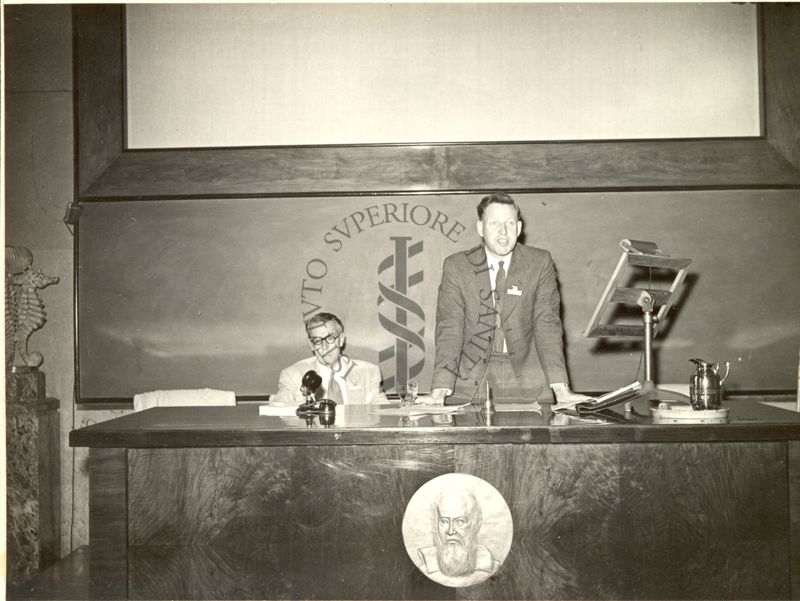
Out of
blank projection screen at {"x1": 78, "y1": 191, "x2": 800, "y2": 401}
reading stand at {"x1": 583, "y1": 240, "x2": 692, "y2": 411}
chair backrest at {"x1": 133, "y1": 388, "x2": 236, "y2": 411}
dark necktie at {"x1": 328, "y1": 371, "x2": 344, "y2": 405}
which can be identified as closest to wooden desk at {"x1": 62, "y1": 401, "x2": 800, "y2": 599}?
reading stand at {"x1": 583, "y1": 240, "x2": 692, "y2": 411}

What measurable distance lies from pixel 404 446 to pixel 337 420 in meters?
0.30

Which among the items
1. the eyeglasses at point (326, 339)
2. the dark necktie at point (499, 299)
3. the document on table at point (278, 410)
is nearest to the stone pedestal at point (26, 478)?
the eyeglasses at point (326, 339)

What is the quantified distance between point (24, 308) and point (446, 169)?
2.51 meters

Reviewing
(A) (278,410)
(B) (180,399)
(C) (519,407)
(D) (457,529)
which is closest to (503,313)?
(C) (519,407)

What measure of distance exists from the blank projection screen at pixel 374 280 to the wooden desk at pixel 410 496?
2042 mm

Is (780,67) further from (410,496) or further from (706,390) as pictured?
(410,496)

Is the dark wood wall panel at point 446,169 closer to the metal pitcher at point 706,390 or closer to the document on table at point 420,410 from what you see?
the document on table at point 420,410

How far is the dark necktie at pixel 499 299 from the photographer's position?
3.16 metres

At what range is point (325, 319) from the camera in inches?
137

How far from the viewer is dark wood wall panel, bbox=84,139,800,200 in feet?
14.2

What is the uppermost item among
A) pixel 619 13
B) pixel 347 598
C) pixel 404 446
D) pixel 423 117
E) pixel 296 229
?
pixel 619 13

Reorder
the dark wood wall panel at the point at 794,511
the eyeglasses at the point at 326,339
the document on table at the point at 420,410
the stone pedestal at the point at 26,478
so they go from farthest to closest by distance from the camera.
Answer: the stone pedestal at the point at 26,478 → the eyeglasses at the point at 326,339 → the document on table at the point at 420,410 → the dark wood wall panel at the point at 794,511

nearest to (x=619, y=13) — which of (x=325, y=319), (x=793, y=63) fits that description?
(x=793, y=63)

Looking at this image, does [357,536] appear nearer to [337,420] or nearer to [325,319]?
[337,420]
